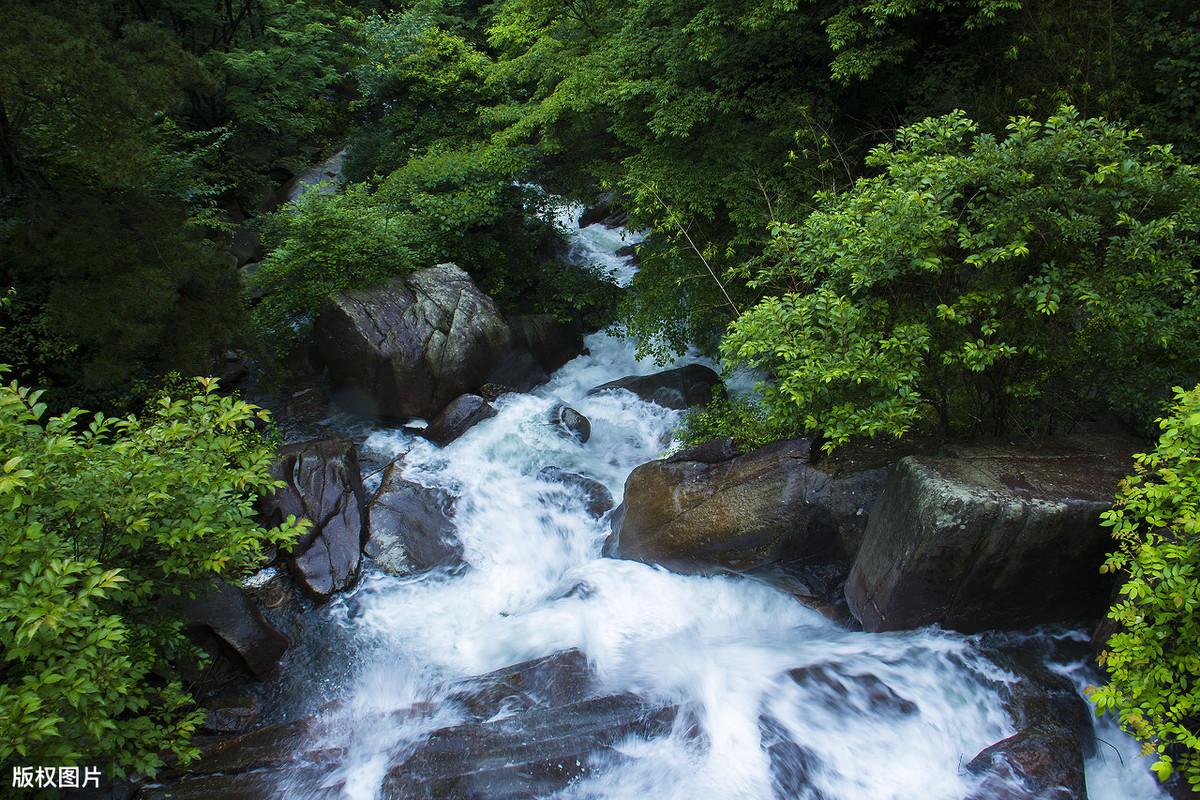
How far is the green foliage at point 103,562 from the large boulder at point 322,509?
6.79 feet

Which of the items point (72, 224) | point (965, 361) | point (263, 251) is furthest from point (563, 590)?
point (263, 251)

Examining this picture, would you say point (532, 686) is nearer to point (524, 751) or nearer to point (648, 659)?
point (524, 751)

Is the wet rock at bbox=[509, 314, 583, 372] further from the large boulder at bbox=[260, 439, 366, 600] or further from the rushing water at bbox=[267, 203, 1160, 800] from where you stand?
the large boulder at bbox=[260, 439, 366, 600]

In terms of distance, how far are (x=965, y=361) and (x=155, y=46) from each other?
941 cm

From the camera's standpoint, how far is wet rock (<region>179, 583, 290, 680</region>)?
6188 mm

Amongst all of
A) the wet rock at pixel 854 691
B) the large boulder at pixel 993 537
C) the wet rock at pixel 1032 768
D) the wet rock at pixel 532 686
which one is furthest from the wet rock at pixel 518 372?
the wet rock at pixel 1032 768

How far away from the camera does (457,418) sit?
10.3m

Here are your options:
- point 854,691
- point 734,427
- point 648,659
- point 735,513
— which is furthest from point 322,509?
point 854,691

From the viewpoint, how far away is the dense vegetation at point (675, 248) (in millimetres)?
4402

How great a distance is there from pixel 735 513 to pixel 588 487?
2747mm

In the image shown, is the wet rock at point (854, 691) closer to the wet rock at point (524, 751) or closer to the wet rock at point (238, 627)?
the wet rock at point (524, 751)

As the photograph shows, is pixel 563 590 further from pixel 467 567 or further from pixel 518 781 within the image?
pixel 518 781

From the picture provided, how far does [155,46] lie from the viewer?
7848mm

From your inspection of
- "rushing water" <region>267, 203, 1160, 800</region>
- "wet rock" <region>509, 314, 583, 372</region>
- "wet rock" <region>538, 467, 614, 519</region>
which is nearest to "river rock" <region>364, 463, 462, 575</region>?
"rushing water" <region>267, 203, 1160, 800</region>
